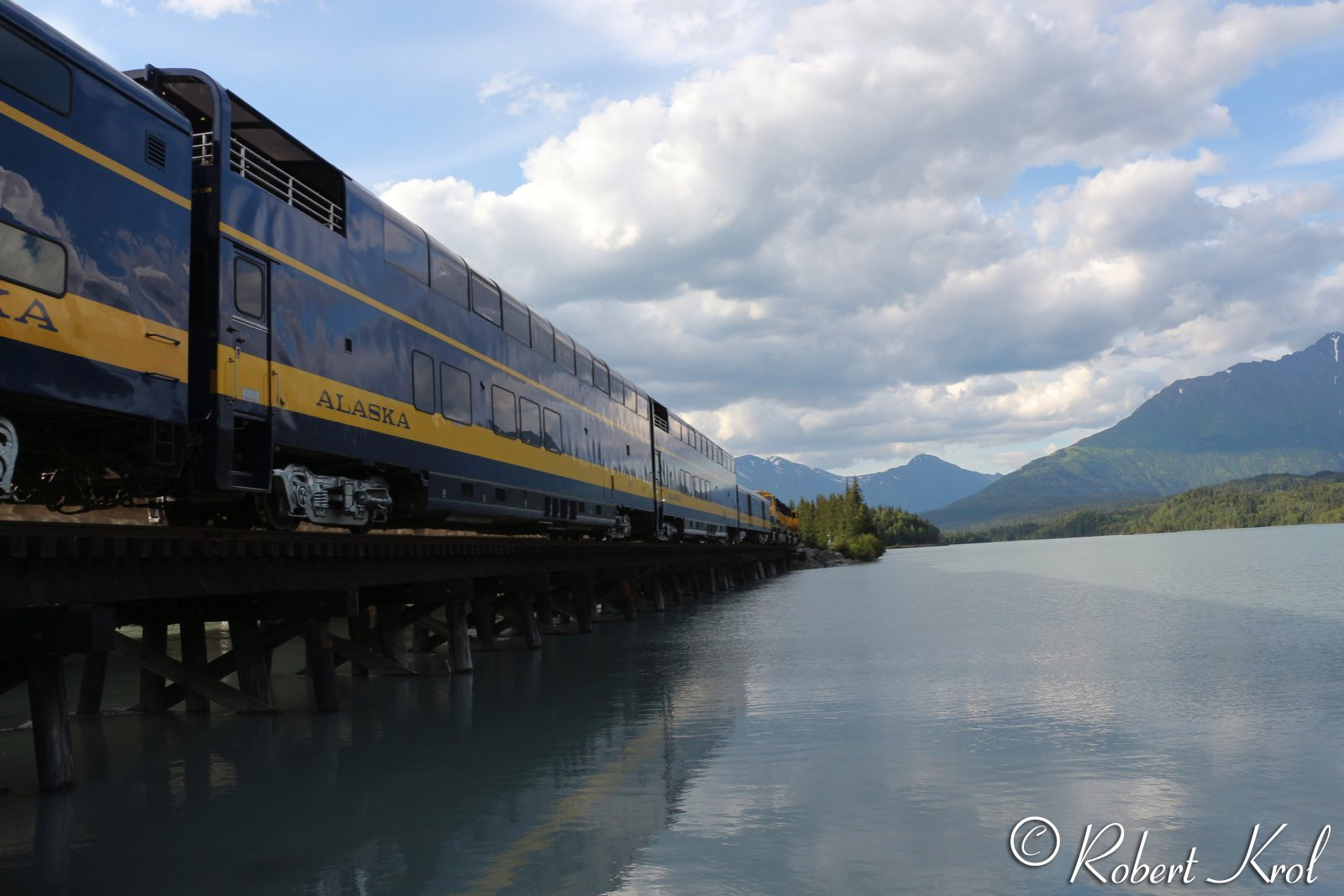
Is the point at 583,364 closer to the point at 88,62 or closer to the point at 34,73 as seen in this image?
the point at 88,62

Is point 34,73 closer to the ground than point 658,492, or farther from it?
farther from it

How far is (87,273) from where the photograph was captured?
10.4 m

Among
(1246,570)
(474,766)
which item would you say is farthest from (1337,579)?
(474,766)

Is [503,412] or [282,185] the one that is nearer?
[282,185]

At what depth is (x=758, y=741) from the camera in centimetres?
1552

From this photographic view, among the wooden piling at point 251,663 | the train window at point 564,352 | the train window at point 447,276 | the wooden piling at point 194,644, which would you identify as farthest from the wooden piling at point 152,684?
the train window at point 564,352

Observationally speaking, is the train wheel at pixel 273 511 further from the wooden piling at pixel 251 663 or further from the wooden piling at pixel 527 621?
the wooden piling at pixel 527 621

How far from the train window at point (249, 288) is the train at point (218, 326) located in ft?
0.09

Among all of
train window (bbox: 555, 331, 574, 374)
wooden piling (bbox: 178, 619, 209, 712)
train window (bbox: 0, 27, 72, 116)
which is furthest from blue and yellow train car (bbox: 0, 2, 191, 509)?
train window (bbox: 555, 331, 574, 374)

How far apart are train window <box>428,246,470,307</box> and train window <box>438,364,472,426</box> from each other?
147 centimetres

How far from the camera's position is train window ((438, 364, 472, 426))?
63.4 ft

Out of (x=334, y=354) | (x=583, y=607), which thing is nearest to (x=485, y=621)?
(x=583, y=607)

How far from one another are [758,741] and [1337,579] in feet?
171

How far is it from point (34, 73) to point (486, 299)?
40.7 feet
